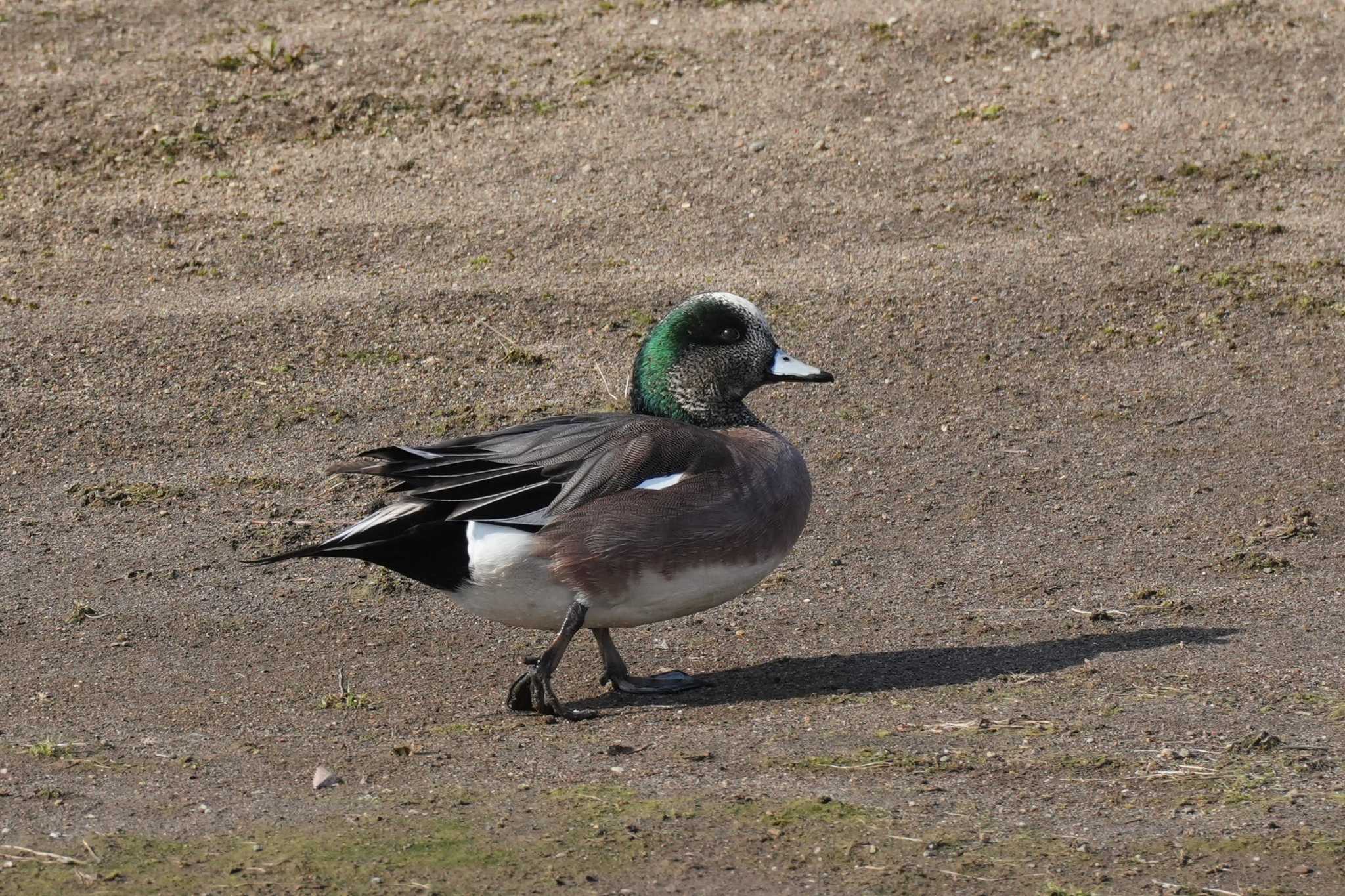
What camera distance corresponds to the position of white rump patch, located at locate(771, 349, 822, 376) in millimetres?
5473

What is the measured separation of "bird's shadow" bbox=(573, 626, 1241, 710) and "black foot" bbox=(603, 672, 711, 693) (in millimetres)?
25

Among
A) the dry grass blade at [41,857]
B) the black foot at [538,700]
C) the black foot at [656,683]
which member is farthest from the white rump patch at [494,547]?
the dry grass blade at [41,857]

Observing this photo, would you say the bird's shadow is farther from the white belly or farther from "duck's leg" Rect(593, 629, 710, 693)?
the white belly

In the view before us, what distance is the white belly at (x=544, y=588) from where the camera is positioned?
4.91m

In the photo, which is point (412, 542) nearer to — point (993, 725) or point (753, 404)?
point (993, 725)

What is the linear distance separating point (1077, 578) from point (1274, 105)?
16.7ft

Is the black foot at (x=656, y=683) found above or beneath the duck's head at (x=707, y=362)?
beneath

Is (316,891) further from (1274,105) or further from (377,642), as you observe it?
(1274,105)

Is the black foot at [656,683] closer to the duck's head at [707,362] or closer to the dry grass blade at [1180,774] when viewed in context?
the duck's head at [707,362]

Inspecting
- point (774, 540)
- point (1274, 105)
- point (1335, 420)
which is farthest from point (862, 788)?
point (1274, 105)

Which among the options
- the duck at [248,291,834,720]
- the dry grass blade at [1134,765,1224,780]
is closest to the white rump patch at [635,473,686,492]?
the duck at [248,291,834,720]

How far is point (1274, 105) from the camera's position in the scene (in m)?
10.1

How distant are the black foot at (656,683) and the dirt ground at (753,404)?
0.22 ft

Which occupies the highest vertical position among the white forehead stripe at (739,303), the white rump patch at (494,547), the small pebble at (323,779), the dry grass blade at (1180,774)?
the white forehead stripe at (739,303)
